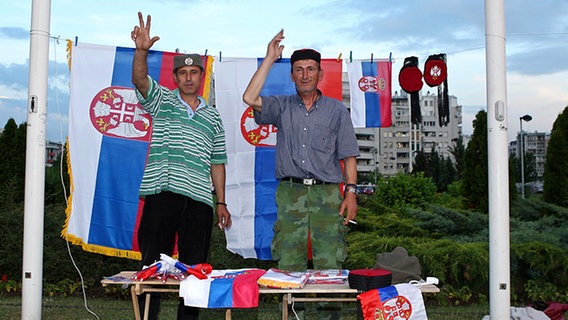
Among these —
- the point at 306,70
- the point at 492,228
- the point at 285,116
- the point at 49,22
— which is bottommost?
the point at 492,228

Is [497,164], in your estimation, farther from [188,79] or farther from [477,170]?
[477,170]

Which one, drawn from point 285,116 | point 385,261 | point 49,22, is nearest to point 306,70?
point 285,116

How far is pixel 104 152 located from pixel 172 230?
1936 mm

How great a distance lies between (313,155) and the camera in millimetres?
4355

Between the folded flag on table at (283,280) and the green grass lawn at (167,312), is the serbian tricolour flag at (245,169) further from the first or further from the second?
the folded flag on table at (283,280)

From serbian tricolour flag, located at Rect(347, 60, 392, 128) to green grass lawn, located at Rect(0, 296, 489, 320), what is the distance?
183cm

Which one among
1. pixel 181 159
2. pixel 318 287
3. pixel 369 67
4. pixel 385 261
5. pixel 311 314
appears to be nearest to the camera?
pixel 318 287

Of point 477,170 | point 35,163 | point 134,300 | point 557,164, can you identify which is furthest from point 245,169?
point 557,164

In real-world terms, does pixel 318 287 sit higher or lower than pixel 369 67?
lower

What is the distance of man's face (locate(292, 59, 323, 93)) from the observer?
4.38 meters

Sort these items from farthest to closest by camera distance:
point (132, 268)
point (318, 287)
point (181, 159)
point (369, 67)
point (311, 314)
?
point (132, 268)
point (369, 67)
point (311, 314)
point (181, 159)
point (318, 287)

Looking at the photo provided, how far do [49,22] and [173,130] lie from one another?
1.13 m

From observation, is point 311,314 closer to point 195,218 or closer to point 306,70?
point 195,218

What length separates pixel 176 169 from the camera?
4203 mm
